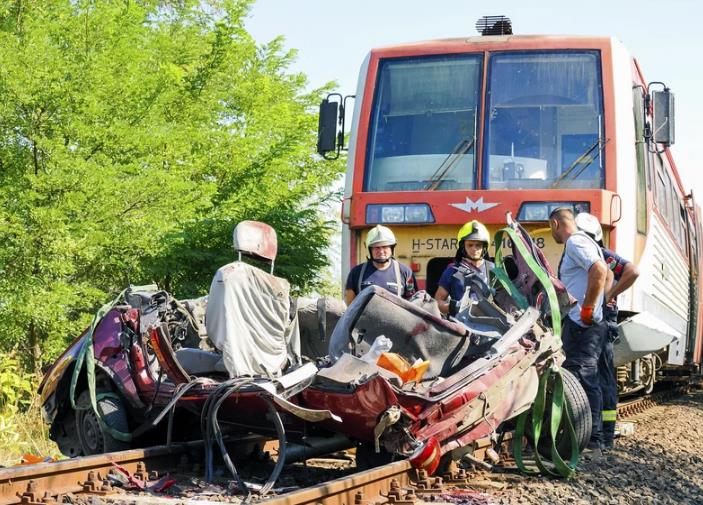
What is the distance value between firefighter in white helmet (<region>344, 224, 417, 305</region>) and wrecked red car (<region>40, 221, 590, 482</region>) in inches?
31.3

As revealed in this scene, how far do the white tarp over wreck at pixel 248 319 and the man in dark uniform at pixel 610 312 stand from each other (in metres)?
2.94

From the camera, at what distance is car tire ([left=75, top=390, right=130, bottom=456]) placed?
6766 millimetres

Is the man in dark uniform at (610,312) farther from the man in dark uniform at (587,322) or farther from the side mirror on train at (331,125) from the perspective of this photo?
the side mirror on train at (331,125)

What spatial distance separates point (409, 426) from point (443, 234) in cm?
424

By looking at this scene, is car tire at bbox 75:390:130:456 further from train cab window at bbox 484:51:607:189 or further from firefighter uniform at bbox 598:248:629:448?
train cab window at bbox 484:51:607:189

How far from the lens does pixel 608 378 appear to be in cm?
883

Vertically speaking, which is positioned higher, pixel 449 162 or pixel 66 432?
pixel 449 162

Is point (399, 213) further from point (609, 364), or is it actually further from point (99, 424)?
point (99, 424)

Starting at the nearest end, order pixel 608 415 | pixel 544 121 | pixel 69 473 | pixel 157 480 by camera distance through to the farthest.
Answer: pixel 69 473 < pixel 157 480 < pixel 608 415 < pixel 544 121

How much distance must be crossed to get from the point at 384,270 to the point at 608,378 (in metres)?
2.19

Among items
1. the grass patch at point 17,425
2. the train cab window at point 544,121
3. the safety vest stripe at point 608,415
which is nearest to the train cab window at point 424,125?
the train cab window at point 544,121

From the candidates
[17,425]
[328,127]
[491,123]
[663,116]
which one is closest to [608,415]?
[491,123]

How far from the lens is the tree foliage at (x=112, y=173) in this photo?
11.8m

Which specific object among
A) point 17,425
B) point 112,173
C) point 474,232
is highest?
point 112,173
